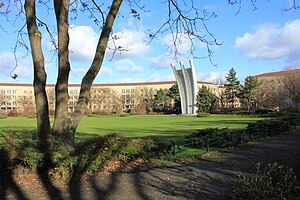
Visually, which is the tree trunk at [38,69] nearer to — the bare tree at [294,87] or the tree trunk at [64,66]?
the tree trunk at [64,66]

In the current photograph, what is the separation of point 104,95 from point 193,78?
45.3 meters

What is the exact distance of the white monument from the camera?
7831cm

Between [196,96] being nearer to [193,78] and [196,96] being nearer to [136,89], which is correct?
[193,78]

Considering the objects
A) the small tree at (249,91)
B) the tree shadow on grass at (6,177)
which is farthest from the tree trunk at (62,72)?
the small tree at (249,91)

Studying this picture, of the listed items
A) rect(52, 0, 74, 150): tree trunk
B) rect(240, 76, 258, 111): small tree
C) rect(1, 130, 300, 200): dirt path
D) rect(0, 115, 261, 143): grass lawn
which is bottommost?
rect(0, 115, 261, 143): grass lawn

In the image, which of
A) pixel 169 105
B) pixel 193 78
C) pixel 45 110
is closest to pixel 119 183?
pixel 45 110

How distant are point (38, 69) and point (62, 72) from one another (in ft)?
2.08

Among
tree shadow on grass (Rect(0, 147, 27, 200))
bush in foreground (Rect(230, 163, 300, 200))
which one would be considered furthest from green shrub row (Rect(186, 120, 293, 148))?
bush in foreground (Rect(230, 163, 300, 200))

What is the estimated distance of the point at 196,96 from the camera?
264ft

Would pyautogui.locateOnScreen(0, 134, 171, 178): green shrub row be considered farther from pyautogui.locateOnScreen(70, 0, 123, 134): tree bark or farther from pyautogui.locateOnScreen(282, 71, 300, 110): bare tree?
pyautogui.locateOnScreen(282, 71, 300, 110): bare tree

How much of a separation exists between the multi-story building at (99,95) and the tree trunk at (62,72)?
296ft

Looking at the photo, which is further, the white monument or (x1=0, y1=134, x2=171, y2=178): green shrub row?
the white monument

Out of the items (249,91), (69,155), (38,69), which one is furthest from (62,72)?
(249,91)

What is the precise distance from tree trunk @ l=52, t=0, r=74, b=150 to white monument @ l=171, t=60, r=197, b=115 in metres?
68.8
